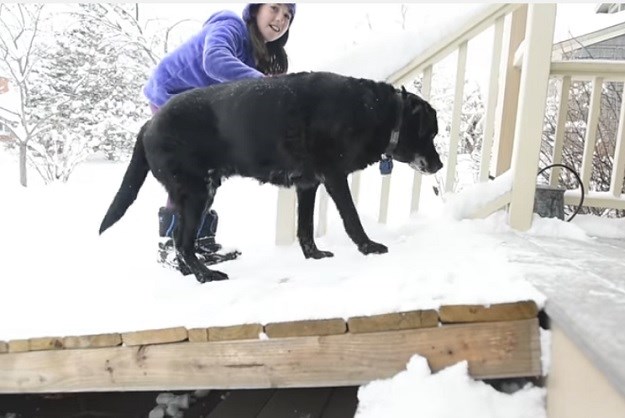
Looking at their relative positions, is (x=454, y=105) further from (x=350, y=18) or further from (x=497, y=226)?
(x=350, y=18)

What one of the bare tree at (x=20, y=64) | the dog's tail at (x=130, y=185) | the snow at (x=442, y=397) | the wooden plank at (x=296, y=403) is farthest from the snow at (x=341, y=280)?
the bare tree at (x=20, y=64)

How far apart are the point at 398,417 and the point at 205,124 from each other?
1291 millimetres

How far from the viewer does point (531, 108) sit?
217cm

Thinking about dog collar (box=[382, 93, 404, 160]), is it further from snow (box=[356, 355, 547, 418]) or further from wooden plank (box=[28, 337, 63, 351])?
wooden plank (box=[28, 337, 63, 351])

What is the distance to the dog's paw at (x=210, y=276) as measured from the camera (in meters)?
1.91

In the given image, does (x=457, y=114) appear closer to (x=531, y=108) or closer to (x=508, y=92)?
(x=531, y=108)

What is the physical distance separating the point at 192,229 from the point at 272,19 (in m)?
1.05

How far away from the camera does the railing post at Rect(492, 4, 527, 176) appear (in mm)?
2887

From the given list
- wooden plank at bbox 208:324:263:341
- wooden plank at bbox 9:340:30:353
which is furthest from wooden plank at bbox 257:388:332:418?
wooden plank at bbox 9:340:30:353

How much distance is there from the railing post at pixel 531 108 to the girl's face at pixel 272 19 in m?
1.11

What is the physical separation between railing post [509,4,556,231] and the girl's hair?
1152mm

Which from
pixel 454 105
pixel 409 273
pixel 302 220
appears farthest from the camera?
pixel 454 105

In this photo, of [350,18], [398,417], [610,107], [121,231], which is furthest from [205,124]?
[350,18]

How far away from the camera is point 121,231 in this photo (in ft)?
11.7
